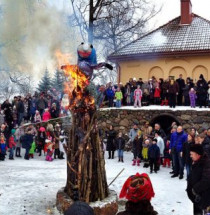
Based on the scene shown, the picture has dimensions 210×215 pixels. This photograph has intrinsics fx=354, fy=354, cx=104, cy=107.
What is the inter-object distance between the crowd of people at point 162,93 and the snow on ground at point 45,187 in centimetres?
485

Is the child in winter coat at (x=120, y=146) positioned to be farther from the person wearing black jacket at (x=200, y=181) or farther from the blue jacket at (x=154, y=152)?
the person wearing black jacket at (x=200, y=181)

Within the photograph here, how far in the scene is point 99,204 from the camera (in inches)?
277

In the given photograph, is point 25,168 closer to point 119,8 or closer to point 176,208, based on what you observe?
point 176,208

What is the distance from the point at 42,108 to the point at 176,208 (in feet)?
39.7

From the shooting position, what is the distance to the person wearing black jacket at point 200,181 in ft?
17.3

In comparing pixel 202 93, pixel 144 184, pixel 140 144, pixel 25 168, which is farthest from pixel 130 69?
pixel 144 184

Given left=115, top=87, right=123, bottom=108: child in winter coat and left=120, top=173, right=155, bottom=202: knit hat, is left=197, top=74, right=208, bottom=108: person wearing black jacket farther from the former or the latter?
left=120, top=173, right=155, bottom=202: knit hat

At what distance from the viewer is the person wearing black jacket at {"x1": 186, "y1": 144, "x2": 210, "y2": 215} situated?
5.28 meters

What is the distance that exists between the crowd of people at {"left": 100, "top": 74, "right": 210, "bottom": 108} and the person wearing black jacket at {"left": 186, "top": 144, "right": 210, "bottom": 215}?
11744 millimetres

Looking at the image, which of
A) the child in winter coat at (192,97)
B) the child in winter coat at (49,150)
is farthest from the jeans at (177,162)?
the child in winter coat at (192,97)

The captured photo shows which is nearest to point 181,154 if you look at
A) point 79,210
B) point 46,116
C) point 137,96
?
point 137,96

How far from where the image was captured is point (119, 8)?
24781 mm

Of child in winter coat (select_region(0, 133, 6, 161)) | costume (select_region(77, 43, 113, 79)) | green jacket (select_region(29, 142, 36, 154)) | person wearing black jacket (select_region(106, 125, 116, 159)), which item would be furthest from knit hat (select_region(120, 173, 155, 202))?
green jacket (select_region(29, 142, 36, 154))

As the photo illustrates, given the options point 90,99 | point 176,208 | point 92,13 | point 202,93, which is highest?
point 92,13
